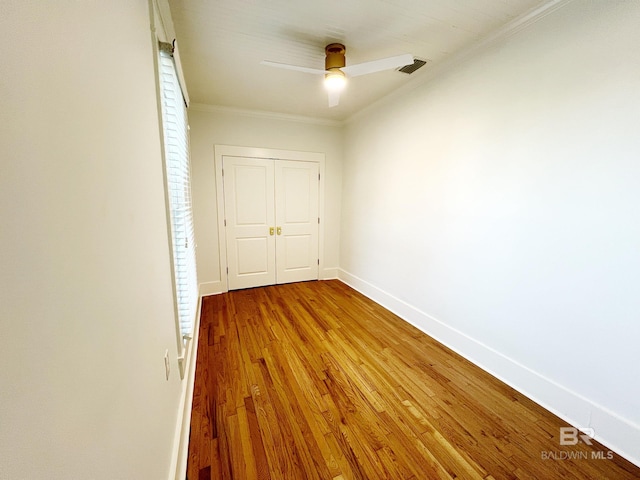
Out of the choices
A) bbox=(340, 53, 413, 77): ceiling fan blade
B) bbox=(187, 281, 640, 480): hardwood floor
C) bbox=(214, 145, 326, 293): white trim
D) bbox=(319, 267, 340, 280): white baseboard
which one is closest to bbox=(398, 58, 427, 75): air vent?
bbox=(340, 53, 413, 77): ceiling fan blade

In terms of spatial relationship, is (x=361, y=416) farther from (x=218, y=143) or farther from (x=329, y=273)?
(x=218, y=143)

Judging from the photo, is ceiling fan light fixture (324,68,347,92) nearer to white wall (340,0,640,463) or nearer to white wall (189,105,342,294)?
white wall (340,0,640,463)

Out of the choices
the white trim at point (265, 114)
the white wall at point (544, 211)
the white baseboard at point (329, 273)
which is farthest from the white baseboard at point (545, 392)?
the white trim at point (265, 114)

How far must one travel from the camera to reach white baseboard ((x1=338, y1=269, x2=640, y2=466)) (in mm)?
1390

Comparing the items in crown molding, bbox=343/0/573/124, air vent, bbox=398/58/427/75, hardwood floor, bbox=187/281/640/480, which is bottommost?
hardwood floor, bbox=187/281/640/480

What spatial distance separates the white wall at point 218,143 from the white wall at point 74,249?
→ 2.53 meters

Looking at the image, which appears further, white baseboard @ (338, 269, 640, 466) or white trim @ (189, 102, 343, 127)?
white trim @ (189, 102, 343, 127)

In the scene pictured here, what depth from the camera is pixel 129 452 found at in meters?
0.70

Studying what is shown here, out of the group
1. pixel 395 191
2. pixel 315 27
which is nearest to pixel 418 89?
pixel 395 191

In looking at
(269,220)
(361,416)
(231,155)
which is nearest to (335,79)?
(231,155)

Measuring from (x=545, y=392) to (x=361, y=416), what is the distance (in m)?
1.27

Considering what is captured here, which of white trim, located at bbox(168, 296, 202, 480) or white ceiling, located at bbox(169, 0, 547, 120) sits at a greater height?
white ceiling, located at bbox(169, 0, 547, 120)

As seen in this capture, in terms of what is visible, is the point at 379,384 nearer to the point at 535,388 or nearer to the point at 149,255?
the point at 535,388

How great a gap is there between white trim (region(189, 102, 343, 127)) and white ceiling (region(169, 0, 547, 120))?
58 centimetres
